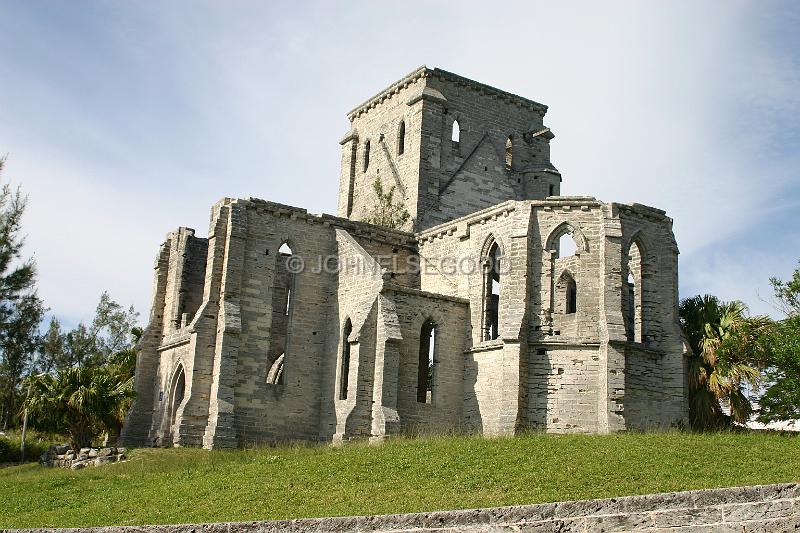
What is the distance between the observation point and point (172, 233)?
33844mm

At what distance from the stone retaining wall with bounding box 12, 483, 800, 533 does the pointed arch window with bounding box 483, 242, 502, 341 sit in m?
18.3

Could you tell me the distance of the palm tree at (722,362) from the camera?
2630 cm

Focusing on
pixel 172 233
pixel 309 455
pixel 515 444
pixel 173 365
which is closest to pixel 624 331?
pixel 515 444

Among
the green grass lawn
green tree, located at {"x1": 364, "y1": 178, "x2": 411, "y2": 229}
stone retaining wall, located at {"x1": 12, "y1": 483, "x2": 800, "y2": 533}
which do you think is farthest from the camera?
green tree, located at {"x1": 364, "y1": 178, "x2": 411, "y2": 229}

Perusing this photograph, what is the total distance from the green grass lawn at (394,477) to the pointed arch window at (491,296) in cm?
584

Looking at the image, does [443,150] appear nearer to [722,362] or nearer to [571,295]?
[571,295]

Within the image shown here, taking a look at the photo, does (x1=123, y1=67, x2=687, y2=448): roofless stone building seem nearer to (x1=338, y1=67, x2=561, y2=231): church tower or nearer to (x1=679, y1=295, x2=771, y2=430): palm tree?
(x1=679, y1=295, x2=771, y2=430): palm tree

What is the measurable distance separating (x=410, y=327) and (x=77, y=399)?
1052cm

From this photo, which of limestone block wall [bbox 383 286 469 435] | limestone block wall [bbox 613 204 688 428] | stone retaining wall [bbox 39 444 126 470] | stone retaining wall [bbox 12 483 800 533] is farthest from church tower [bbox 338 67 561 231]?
stone retaining wall [bbox 12 483 800 533]

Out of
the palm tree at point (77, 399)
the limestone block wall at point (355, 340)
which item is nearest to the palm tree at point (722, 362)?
the limestone block wall at point (355, 340)

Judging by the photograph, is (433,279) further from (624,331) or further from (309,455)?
(309,455)

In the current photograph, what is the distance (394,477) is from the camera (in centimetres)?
1809

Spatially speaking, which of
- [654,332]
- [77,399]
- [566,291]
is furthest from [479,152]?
[77,399]

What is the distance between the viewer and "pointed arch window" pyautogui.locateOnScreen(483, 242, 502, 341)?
28.7 m
